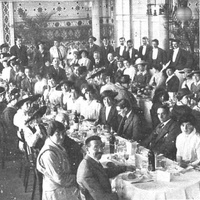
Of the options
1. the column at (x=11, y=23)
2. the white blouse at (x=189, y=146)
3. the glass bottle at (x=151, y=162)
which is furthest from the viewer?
the column at (x=11, y=23)

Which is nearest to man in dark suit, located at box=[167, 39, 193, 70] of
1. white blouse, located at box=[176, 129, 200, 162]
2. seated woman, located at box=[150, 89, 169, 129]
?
seated woman, located at box=[150, 89, 169, 129]

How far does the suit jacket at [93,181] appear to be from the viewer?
4500mm

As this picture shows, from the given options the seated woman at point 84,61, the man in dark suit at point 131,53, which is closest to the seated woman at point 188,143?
the seated woman at point 84,61

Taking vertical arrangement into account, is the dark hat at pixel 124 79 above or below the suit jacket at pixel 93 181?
above

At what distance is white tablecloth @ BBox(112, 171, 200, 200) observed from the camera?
14.8ft

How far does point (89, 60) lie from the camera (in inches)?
492

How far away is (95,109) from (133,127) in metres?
1.32

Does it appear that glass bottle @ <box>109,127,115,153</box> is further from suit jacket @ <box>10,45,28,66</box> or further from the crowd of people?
suit jacket @ <box>10,45,28,66</box>

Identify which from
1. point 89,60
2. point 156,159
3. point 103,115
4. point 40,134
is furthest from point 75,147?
point 89,60

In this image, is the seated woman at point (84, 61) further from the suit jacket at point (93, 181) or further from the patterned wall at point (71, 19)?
the suit jacket at point (93, 181)

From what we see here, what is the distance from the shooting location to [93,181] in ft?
14.8

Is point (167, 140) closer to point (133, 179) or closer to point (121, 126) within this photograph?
point (121, 126)

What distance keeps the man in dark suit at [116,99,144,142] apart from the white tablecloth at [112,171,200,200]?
2.15 m

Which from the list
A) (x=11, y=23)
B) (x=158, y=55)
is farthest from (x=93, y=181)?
(x=11, y=23)
